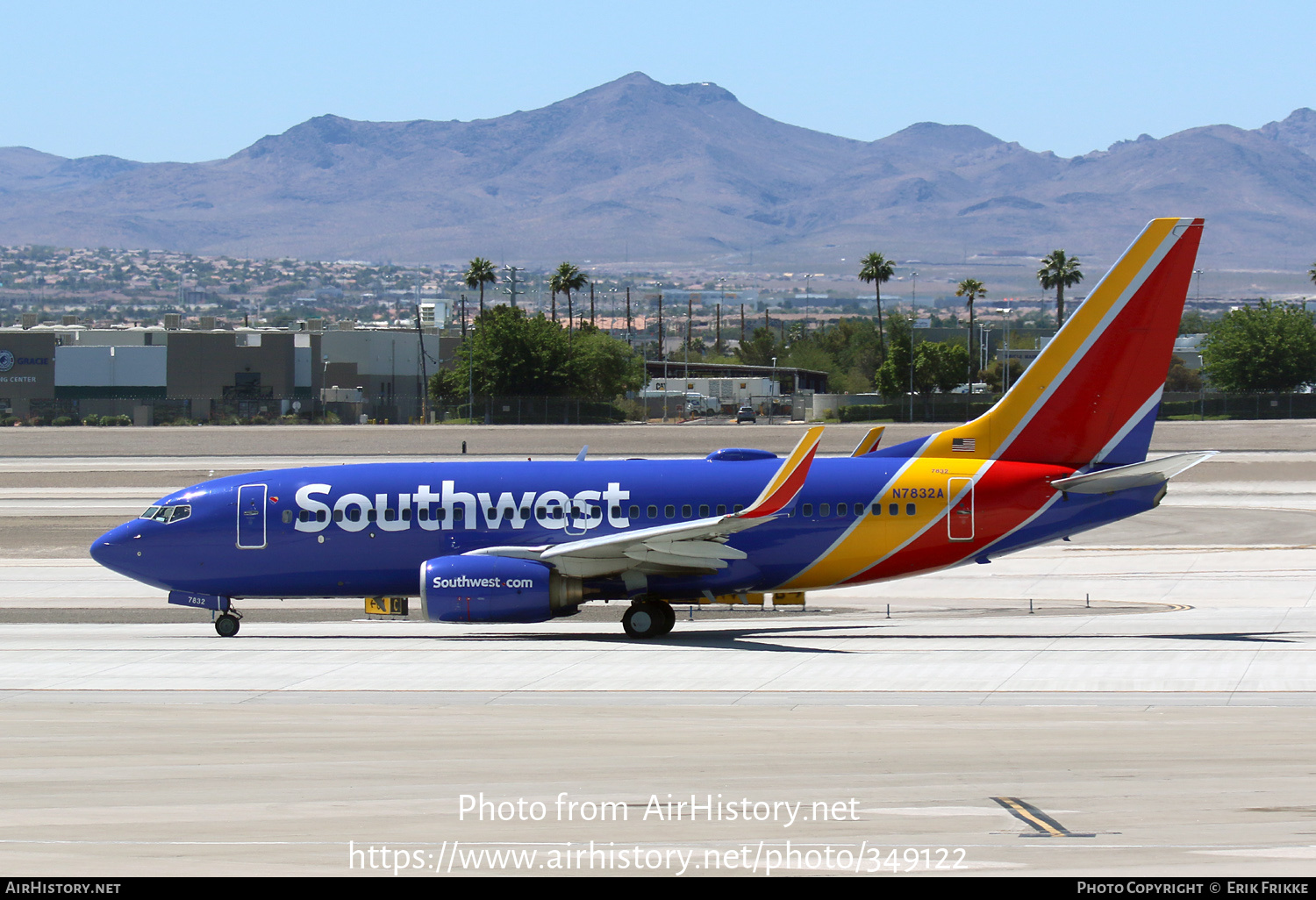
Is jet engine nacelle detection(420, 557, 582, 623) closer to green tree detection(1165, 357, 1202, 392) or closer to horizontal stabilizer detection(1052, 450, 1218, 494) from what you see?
horizontal stabilizer detection(1052, 450, 1218, 494)

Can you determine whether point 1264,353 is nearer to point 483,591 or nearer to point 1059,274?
point 1059,274

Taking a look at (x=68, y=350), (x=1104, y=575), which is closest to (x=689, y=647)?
(x=1104, y=575)

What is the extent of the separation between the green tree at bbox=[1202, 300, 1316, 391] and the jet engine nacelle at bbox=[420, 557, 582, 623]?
100157 mm

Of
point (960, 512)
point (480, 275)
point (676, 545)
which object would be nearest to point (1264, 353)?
A: point (480, 275)

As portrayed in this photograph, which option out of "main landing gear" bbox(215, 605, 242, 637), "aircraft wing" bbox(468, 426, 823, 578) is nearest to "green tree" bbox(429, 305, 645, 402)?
"main landing gear" bbox(215, 605, 242, 637)

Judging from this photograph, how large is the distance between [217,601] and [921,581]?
1898 cm

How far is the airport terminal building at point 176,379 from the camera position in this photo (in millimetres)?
117375

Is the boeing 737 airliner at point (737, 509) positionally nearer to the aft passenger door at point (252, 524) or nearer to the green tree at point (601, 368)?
the aft passenger door at point (252, 524)

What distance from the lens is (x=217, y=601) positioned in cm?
2955

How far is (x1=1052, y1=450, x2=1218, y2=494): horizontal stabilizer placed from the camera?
27.0 m

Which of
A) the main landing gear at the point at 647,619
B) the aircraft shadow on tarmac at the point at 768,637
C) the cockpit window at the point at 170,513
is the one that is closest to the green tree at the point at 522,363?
the cockpit window at the point at 170,513

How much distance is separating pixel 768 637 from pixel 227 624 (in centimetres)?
1183

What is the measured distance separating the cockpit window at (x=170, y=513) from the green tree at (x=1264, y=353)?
10252cm

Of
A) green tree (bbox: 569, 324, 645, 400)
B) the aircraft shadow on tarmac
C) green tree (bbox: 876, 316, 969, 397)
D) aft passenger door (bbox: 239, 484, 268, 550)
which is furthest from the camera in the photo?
green tree (bbox: 876, 316, 969, 397)
